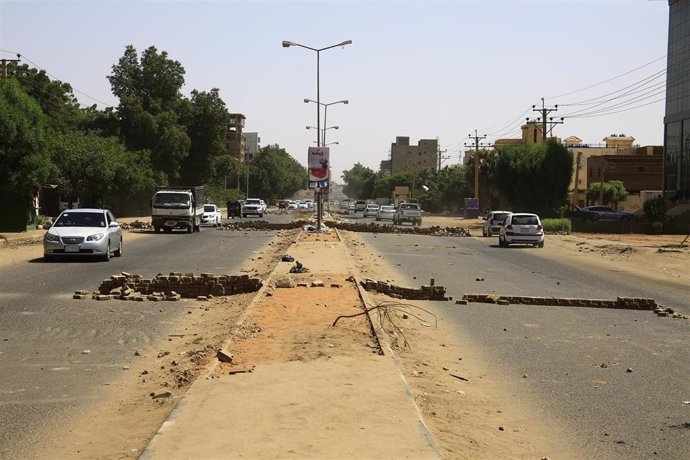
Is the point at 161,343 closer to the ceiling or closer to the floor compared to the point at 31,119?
closer to the floor

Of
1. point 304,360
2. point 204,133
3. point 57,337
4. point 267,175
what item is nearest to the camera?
point 304,360

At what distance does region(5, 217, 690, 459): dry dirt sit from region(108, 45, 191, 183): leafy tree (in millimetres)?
63184

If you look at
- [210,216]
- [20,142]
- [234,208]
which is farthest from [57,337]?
[234,208]

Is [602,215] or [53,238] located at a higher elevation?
[53,238]

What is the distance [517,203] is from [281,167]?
102 meters

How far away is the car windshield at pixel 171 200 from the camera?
49562 mm

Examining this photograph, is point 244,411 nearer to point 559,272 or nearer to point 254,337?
point 254,337

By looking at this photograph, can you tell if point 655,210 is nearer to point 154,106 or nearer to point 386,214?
point 386,214

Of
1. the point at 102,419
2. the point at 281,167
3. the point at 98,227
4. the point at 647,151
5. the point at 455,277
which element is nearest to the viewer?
the point at 102,419

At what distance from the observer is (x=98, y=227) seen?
27062mm

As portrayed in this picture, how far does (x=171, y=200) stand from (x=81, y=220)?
22.8m

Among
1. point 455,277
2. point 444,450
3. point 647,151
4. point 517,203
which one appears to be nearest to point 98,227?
point 455,277

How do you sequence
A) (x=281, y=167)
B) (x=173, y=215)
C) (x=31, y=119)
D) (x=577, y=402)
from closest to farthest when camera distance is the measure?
(x=577, y=402) → (x=31, y=119) → (x=173, y=215) → (x=281, y=167)

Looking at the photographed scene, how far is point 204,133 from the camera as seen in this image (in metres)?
87.4
